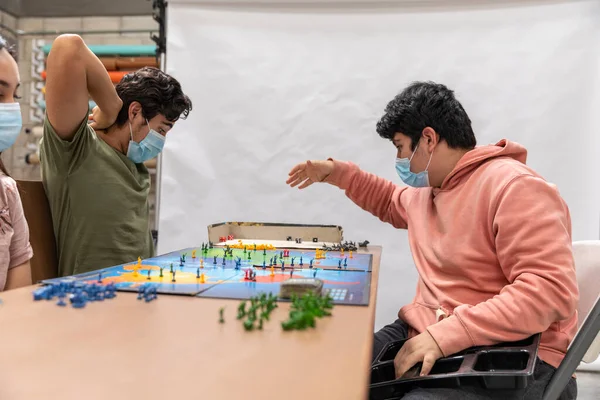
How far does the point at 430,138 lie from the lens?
1.46 metres

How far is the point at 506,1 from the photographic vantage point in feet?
9.01

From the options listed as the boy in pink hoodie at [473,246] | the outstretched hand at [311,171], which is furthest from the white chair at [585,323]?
the outstretched hand at [311,171]

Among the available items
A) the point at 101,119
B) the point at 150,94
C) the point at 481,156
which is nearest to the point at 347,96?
the point at 150,94

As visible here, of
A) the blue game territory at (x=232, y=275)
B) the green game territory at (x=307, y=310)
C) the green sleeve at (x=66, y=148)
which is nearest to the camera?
the green game territory at (x=307, y=310)

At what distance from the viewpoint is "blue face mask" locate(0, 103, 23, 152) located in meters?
1.33

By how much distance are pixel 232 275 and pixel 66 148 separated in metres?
0.76

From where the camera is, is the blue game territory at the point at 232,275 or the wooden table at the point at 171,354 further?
the blue game territory at the point at 232,275

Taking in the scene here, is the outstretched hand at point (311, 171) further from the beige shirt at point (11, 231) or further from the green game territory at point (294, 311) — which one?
the green game territory at point (294, 311)

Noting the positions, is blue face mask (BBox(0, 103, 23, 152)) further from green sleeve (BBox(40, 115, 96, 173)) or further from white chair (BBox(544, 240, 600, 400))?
white chair (BBox(544, 240, 600, 400))

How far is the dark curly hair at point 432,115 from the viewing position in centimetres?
144

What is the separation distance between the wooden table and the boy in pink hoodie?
330 millimetres

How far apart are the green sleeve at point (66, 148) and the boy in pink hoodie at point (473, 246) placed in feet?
3.23

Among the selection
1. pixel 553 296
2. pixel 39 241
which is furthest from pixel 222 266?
pixel 553 296

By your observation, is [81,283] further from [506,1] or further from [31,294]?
[506,1]
